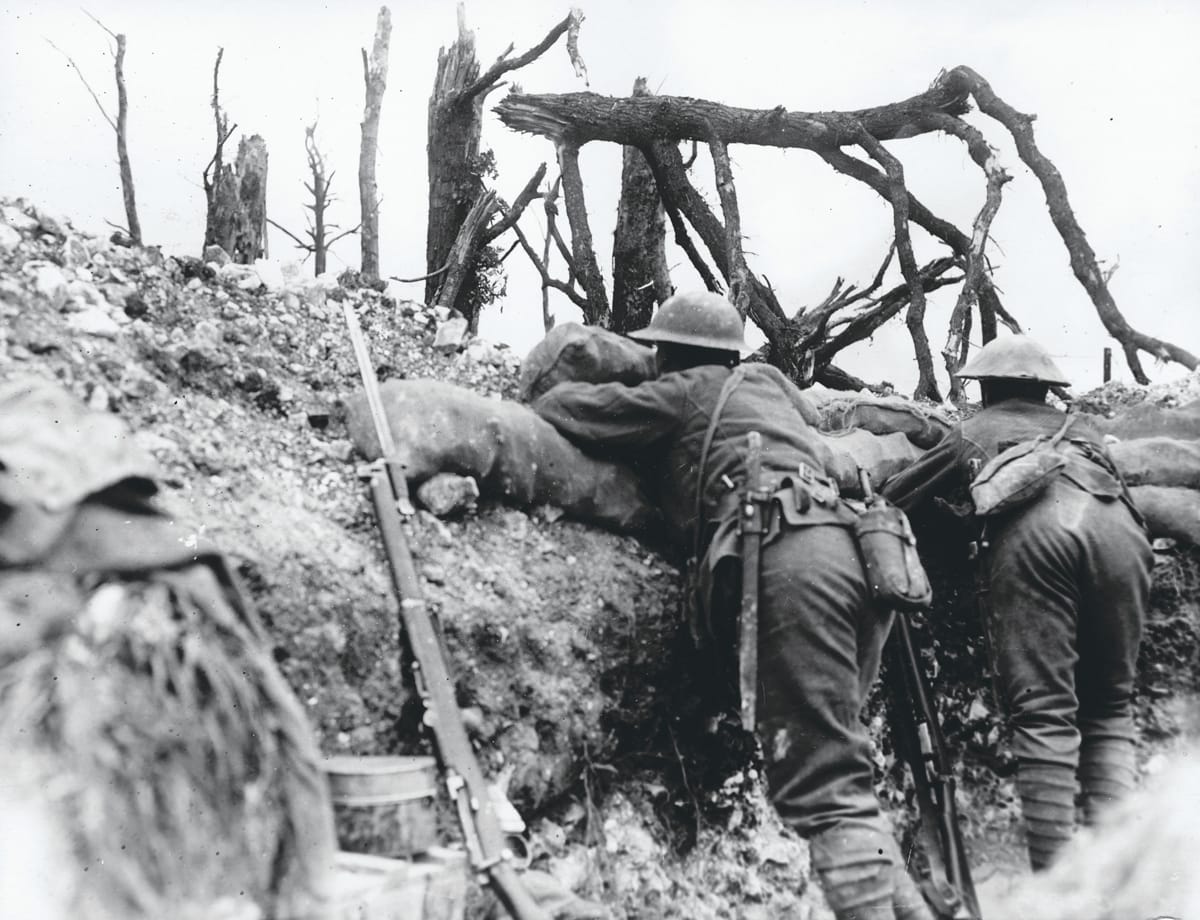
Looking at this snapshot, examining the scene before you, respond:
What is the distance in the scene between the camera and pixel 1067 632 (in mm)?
3615

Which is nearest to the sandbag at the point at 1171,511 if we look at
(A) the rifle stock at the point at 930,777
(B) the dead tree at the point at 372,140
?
(A) the rifle stock at the point at 930,777

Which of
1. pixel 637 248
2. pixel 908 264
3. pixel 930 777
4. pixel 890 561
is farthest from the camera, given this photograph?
pixel 637 248

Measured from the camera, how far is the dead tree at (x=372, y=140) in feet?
31.1

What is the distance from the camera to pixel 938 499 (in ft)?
13.6

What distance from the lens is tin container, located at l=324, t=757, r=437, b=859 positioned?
2199mm

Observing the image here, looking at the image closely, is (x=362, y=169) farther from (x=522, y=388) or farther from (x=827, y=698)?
(x=827, y=698)

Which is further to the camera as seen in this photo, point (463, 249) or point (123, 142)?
point (123, 142)

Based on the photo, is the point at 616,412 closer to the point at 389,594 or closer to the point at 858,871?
the point at 389,594

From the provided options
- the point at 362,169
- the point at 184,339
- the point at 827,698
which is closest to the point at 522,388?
the point at 184,339

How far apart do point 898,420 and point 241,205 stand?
562 cm

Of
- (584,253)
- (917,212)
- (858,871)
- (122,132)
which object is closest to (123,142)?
(122,132)

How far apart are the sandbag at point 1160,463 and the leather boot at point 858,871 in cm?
255

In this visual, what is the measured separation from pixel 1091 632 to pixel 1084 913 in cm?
106

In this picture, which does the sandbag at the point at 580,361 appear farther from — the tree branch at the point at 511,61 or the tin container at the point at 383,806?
the tree branch at the point at 511,61
